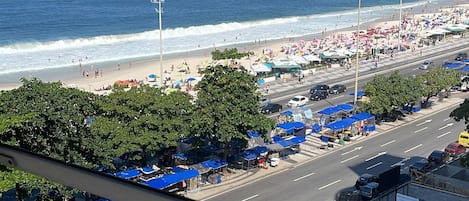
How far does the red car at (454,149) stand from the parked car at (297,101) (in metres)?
11.0

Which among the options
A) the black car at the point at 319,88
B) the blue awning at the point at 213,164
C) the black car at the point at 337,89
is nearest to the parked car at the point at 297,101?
the black car at the point at 319,88

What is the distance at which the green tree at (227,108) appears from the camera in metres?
21.6

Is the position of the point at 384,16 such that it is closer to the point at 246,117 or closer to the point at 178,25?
the point at 178,25

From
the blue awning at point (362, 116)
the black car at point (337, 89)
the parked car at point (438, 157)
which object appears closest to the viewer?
the parked car at point (438, 157)

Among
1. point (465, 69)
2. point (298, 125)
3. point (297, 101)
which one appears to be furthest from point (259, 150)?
point (465, 69)

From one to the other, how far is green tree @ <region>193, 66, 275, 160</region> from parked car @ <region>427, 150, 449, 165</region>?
7.08 m

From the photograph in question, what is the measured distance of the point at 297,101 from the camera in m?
33.9

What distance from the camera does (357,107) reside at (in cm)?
3073

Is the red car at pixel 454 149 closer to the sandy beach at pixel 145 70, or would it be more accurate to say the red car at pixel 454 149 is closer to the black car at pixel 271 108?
the black car at pixel 271 108

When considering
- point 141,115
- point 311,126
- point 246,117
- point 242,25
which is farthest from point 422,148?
point 242,25

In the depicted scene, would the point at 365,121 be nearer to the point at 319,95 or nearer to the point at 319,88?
the point at 319,95

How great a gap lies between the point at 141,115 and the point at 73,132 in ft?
14.0

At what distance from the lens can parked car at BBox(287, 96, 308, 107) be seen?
33688mm

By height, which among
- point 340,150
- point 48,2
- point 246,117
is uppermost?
point 48,2
